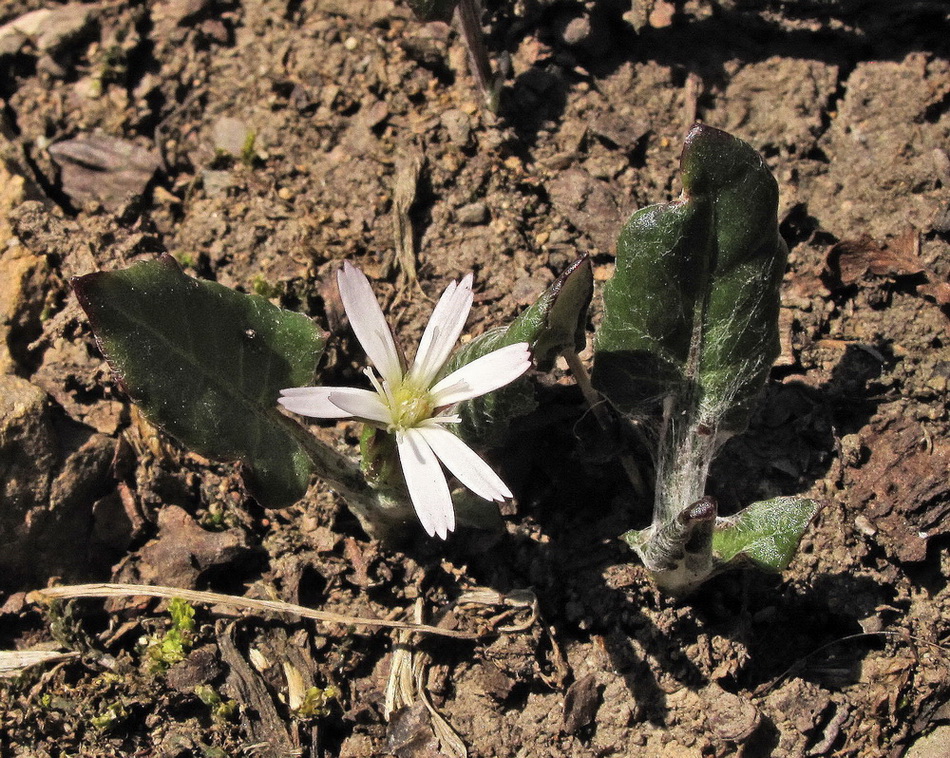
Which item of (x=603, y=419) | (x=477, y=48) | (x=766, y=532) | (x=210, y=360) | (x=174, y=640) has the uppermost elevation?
(x=477, y=48)

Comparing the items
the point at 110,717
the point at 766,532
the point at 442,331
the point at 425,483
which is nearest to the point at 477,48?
the point at 442,331

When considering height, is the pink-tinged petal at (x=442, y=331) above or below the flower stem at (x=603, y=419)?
above

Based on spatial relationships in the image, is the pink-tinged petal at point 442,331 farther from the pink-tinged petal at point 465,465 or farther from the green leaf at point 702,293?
the green leaf at point 702,293

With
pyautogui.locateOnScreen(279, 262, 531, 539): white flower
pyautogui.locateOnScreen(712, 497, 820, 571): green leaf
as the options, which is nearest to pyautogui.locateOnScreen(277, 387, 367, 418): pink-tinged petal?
pyautogui.locateOnScreen(279, 262, 531, 539): white flower

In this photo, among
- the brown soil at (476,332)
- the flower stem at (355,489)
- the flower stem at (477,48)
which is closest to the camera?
the flower stem at (355,489)

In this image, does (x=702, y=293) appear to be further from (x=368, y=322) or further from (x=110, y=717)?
(x=110, y=717)

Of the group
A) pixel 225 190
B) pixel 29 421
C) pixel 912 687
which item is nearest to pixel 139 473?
pixel 29 421

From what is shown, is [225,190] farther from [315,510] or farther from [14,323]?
[315,510]

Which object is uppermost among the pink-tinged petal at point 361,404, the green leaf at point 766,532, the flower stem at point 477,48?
the flower stem at point 477,48

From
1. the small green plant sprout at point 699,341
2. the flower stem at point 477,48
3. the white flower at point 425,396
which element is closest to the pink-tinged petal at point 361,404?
the white flower at point 425,396
